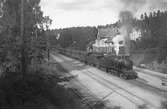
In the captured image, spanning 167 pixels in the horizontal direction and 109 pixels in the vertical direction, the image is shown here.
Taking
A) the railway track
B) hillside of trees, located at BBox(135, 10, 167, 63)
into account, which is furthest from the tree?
hillside of trees, located at BBox(135, 10, 167, 63)

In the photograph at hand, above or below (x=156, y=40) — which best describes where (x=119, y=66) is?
below

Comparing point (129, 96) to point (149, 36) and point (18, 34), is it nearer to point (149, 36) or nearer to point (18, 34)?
point (18, 34)

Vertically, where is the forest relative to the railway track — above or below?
above

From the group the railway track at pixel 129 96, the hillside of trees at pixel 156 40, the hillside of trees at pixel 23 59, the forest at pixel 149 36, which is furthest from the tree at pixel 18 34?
the hillside of trees at pixel 156 40

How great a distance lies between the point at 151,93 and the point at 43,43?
976 centimetres

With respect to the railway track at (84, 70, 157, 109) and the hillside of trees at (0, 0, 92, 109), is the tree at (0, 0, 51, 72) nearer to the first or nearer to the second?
the hillside of trees at (0, 0, 92, 109)

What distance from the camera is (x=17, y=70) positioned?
15.7m

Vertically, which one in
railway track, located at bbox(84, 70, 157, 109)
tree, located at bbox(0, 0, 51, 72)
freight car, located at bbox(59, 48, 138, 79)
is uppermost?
tree, located at bbox(0, 0, 51, 72)

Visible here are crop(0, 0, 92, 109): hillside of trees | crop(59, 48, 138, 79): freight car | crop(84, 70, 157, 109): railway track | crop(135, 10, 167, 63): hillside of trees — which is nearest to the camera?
crop(0, 0, 92, 109): hillside of trees

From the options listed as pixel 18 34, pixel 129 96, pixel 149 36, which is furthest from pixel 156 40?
pixel 18 34

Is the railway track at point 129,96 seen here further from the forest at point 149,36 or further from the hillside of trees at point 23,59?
the forest at point 149,36

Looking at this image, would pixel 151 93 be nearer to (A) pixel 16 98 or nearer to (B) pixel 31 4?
→ (A) pixel 16 98

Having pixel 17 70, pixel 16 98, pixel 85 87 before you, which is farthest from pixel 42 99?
pixel 85 87


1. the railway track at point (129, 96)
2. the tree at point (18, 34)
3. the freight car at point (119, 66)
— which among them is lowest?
the railway track at point (129, 96)
